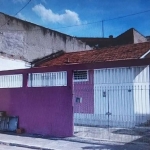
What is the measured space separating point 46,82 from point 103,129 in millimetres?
3307

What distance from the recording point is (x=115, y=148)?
727cm

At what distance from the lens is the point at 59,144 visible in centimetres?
799

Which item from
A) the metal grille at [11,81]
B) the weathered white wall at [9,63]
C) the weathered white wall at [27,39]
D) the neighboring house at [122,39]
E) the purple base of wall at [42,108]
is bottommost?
the purple base of wall at [42,108]

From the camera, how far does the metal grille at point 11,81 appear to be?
11109mm

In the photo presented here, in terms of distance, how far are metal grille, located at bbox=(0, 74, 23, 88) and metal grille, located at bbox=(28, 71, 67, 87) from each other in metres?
0.53

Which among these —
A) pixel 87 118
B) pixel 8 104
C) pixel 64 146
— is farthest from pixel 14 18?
pixel 64 146

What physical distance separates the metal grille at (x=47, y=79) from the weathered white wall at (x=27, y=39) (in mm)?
4269

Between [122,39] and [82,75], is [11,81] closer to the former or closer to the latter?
[82,75]

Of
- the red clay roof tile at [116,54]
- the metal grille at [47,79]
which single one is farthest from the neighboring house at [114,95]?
the metal grille at [47,79]

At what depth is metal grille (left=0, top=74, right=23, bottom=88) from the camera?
36.4 ft

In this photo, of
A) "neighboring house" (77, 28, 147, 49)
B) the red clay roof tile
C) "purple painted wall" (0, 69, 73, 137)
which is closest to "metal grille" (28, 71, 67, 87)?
"purple painted wall" (0, 69, 73, 137)

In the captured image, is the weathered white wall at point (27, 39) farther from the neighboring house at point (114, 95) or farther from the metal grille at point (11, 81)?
the neighboring house at point (114, 95)

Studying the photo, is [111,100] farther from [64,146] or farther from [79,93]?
[64,146]

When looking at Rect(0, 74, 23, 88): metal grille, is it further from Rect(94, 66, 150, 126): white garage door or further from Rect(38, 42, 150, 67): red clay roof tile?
Rect(38, 42, 150, 67): red clay roof tile
